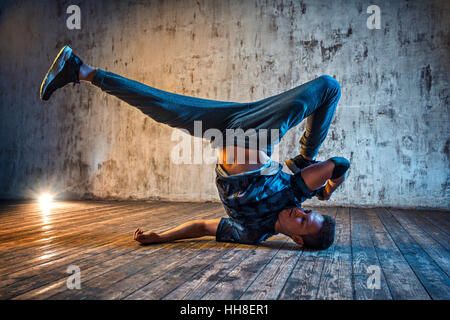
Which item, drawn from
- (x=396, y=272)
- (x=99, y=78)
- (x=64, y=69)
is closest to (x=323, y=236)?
(x=396, y=272)

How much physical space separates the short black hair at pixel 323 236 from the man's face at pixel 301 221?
2cm

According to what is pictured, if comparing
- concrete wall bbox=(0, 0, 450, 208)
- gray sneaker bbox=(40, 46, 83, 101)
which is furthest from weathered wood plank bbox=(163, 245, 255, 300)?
concrete wall bbox=(0, 0, 450, 208)

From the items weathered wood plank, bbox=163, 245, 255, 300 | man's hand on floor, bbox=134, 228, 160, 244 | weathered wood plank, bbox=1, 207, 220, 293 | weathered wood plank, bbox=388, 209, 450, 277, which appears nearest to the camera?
weathered wood plank, bbox=163, 245, 255, 300

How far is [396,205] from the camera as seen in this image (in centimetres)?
379

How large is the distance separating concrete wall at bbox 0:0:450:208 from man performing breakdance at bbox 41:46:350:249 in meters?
2.49

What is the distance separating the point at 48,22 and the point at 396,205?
6.09 m

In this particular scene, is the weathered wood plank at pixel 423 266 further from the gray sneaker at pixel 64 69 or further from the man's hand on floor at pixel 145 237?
the gray sneaker at pixel 64 69

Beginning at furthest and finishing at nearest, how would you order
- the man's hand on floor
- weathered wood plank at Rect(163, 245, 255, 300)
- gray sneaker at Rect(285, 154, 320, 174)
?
gray sneaker at Rect(285, 154, 320, 174) < the man's hand on floor < weathered wood plank at Rect(163, 245, 255, 300)

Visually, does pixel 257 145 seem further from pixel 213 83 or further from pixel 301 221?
pixel 213 83

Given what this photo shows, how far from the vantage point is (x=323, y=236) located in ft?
5.44

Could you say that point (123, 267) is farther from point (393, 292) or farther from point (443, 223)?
point (443, 223)

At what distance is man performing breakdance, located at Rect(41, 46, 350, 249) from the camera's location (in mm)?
1646

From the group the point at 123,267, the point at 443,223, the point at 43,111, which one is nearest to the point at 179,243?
the point at 123,267

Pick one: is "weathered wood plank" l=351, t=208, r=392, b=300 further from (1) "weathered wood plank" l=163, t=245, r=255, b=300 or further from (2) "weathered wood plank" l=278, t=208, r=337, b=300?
(1) "weathered wood plank" l=163, t=245, r=255, b=300
